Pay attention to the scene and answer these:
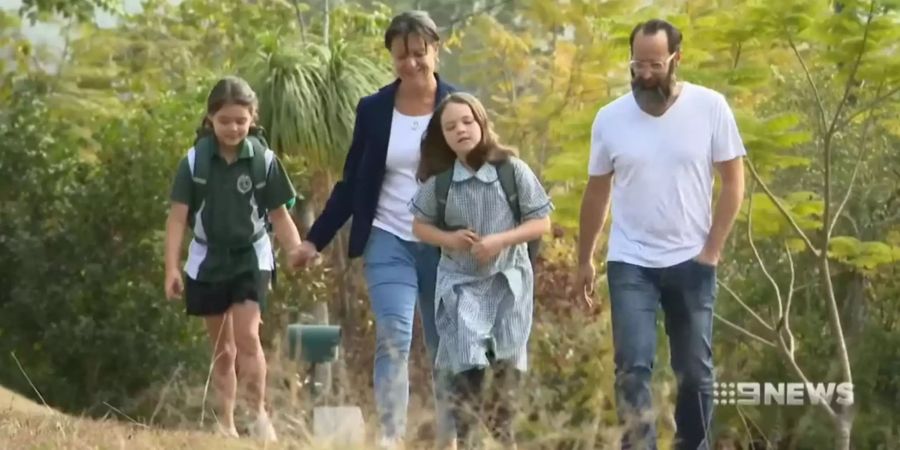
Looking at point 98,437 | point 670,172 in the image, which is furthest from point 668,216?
point 98,437

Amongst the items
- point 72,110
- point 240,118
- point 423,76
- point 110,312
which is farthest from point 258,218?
point 72,110

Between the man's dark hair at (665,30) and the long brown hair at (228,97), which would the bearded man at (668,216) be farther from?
the long brown hair at (228,97)

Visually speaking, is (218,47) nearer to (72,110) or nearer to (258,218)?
(72,110)

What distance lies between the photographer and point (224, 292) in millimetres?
6500

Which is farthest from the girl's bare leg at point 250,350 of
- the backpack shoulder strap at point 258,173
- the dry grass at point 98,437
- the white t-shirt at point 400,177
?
the white t-shirt at point 400,177

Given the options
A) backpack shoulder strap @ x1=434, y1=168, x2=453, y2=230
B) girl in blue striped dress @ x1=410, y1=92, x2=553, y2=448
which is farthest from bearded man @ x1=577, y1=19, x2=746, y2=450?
backpack shoulder strap @ x1=434, y1=168, x2=453, y2=230

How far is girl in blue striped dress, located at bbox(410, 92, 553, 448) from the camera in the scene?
5664 mm

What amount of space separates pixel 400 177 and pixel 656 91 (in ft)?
3.42

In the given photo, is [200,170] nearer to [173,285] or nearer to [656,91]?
[173,285]

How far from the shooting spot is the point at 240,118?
644 cm

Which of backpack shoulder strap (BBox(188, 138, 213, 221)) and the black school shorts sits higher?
backpack shoulder strap (BBox(188, 138, 213, 221))

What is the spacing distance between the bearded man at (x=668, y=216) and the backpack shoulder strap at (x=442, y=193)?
61 centimetres

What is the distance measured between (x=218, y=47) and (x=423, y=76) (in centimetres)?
1535

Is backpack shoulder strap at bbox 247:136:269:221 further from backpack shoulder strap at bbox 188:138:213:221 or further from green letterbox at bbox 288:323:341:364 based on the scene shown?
green letterbox at bbox 288:323:341:364
